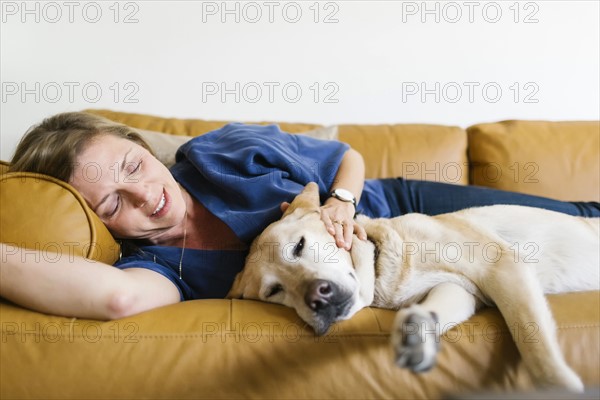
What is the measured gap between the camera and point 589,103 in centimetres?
309

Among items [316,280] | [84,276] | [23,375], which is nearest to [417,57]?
[316,280]

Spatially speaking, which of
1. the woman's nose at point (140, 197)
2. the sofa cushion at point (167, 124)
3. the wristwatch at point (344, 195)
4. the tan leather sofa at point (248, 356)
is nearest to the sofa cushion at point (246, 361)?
the tan leather sofa at point (248, 356)

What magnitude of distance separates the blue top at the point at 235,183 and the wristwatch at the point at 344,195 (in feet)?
0.50

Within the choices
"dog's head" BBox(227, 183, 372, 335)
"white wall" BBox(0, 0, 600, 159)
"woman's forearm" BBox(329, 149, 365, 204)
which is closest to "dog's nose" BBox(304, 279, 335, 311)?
"dog's head" BBox(227, 183, 372, 335)

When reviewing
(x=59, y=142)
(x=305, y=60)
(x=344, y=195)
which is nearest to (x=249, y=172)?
(x=344, y=195)

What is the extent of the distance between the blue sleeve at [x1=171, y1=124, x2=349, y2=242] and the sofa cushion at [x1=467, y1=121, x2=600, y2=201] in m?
0.93

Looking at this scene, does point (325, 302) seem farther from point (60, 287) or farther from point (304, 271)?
point (60, 287)

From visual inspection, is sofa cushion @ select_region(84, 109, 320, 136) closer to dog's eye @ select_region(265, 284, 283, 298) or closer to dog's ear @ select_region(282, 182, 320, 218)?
dog's ear @ select_region(282, 182, 320, 218)

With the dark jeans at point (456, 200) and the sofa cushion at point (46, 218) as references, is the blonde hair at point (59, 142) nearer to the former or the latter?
the sofa cushion at point (46, 218)

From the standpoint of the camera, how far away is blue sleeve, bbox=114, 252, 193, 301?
162 centimetres

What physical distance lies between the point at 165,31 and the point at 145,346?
6.99 ft

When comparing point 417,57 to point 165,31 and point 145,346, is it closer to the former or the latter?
point 165,31

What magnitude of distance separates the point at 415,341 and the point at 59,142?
1388mm

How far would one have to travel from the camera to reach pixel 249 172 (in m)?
1.89
